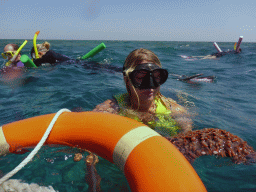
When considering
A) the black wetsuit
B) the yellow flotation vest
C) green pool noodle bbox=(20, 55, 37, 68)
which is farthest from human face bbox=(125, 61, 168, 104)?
the black wetsuit

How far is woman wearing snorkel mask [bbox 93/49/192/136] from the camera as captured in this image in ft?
7.57

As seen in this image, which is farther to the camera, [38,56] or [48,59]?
[38,56]

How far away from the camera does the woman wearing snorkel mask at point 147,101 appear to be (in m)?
2.31

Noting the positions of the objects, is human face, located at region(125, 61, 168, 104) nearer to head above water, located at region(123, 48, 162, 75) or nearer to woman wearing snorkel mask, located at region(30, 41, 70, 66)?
head above water, located at region(123, 48, 162, 75)

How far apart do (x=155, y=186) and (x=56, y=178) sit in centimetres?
104

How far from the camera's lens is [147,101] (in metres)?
2.54

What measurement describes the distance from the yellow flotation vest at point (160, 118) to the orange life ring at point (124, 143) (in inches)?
44.2

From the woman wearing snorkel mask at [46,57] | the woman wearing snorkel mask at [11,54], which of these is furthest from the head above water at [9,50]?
the woman wearing snorkel mask at [46,57]

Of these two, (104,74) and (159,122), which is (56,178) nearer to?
(159,122)

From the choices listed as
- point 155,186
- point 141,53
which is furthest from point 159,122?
point 155,186

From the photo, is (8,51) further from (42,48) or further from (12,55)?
(42,48)

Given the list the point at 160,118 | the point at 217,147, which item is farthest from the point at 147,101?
the point at 217,147

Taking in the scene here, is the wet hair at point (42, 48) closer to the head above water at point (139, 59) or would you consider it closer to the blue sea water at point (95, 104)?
the blue sea water at point (95, 104)

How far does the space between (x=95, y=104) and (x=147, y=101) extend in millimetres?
1496
